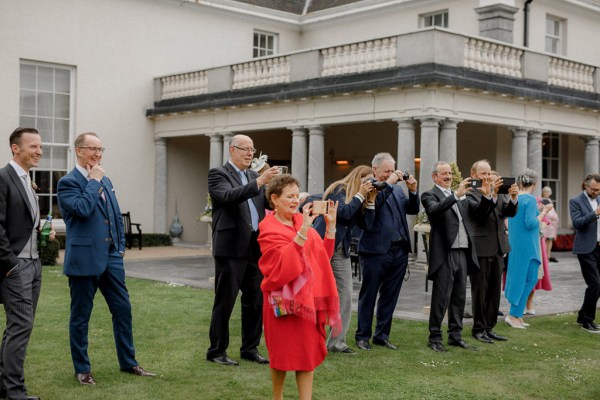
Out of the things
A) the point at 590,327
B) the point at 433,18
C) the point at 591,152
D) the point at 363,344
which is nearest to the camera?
the point at 363,344

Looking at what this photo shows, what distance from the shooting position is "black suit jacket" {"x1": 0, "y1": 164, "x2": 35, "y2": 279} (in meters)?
5.95

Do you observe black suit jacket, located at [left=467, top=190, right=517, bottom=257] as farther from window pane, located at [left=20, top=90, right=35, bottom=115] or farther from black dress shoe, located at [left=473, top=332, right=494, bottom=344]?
window pane, located at [left=20, top=90, right=35, bottom=115]

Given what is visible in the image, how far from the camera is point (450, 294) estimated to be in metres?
8.53

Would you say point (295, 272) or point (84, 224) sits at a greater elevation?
point (84, 224)

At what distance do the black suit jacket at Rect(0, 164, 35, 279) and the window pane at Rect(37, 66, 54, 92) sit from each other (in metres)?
16.9

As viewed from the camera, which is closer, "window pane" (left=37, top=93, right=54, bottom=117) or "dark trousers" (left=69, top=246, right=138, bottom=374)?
"dark trousers" (left=69, top=246, right=138, bottom=374)

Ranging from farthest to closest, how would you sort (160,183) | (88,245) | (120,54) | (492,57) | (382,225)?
1. (160,183)
2. (120,54)
3. (492,57)
4. (382,225)
5. (88,245)

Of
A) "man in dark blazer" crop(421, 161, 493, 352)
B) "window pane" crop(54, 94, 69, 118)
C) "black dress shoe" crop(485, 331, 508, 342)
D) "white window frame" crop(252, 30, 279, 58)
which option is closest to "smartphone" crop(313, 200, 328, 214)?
"man in dark blazer" crop(421, 161, 493, 352)

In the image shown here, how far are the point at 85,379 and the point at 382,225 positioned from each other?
3446mm

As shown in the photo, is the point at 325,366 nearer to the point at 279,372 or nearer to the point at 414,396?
the point at 414,396

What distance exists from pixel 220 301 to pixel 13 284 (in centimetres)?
203

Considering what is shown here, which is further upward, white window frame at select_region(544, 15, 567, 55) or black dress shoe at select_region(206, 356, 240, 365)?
white window frame at select_region(544, 15, 567, 55)

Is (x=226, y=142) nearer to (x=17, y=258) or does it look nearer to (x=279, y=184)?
(x=17, y=258)

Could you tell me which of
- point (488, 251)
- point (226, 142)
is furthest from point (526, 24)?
point (488, 251)
